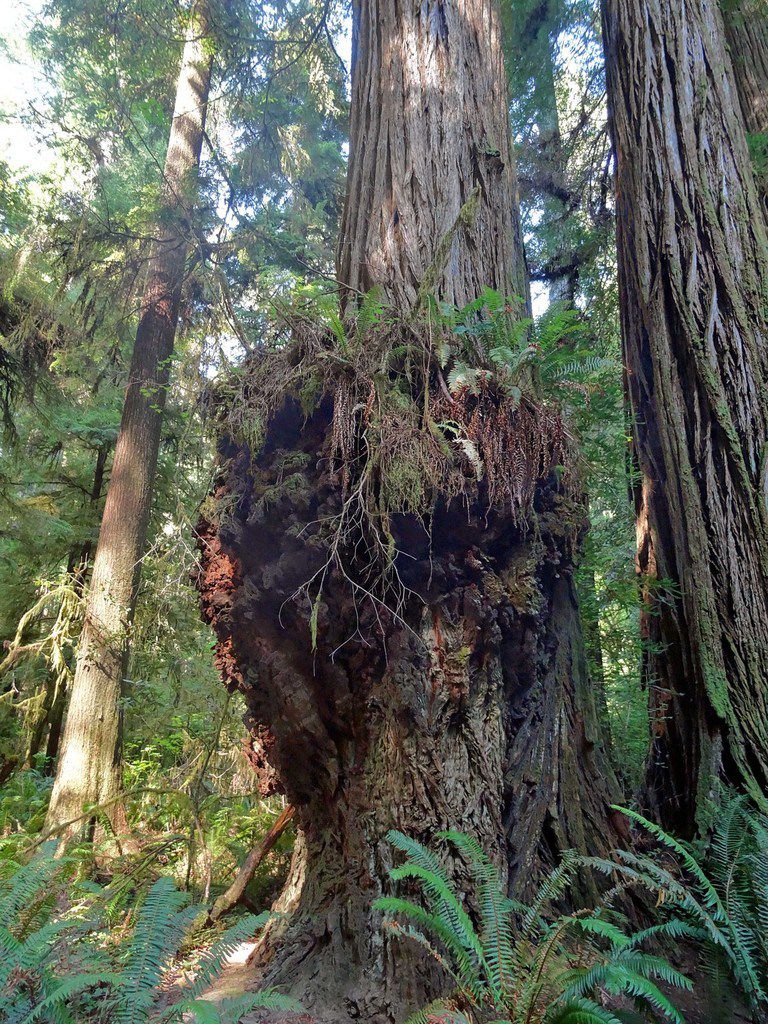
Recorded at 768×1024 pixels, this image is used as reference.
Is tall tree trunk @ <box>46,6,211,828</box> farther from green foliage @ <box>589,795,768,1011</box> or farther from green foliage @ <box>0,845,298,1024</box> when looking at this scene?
green foliage @ <box>589,795,768,1011</box>

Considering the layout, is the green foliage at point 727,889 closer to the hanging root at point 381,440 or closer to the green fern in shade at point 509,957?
the green fern in shade at point 509,957

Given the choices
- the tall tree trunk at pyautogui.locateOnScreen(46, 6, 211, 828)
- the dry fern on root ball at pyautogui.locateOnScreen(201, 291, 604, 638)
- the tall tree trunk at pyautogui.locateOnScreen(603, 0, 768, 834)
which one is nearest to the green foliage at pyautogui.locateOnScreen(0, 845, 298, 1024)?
the dry fern on root ball at pyautogui.locateOnScreen(201, 291, 604, 638)

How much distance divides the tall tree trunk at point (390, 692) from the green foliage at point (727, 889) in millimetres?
399

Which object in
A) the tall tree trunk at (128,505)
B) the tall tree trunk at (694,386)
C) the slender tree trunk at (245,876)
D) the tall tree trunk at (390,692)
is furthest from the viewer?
the tall tree trunk at (128,505)

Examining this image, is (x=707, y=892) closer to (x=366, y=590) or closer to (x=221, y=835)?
(x=366, y=590)

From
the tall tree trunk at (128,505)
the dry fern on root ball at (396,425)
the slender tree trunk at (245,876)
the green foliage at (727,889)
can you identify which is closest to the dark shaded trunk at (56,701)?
the tall tree trunk at (128,505)

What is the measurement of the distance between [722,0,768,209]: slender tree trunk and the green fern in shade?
5.13m

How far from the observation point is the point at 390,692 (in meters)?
2.46

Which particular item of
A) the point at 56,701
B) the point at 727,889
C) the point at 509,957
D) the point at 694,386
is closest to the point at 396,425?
the point at 694,386

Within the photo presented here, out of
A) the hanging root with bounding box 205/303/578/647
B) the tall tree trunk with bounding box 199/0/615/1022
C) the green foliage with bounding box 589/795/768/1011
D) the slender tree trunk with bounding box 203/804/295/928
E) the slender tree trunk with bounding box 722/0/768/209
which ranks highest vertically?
Answer: the slender tree trunk with bounding box 722/0/768/209

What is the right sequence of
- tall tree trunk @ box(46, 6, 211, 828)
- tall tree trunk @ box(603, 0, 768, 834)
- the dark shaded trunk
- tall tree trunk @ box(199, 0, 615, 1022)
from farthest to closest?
the dark shaded trunk, tall tree trunk @ box(46, 6, 211, 828), tall tree trunk @ box(603, 0, 768, 834), tall tree trunk @ box(199, 0, 615, 1022)

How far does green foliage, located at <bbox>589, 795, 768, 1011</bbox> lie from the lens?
1969mm

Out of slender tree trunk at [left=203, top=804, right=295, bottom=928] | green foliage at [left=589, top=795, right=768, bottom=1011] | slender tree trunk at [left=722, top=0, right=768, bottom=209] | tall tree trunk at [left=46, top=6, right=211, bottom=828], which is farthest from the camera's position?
tall tree trunk at [left=46, top=6, right=211, bottom=828]

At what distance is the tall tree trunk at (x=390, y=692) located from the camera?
2311 mm
